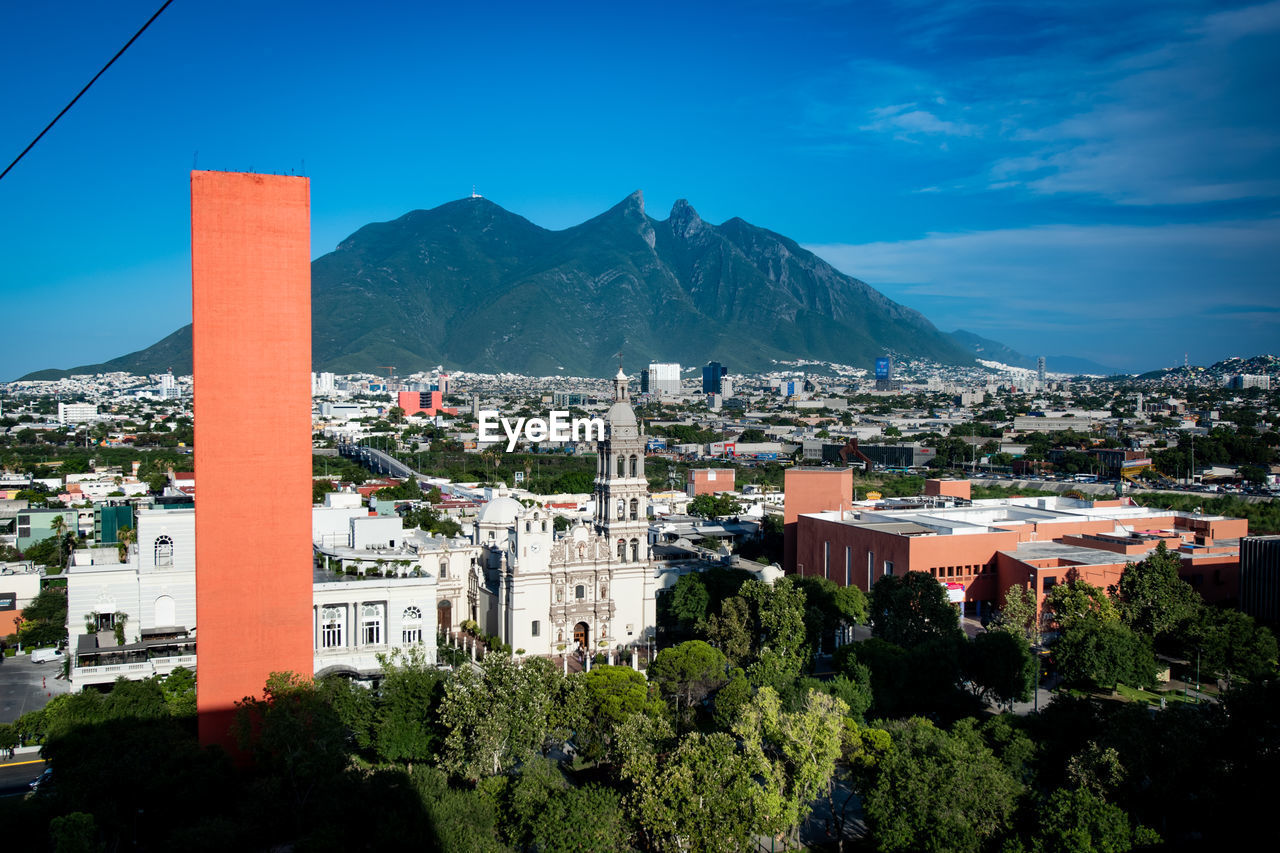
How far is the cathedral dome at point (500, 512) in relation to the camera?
3738cm

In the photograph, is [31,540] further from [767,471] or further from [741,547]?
[767,471]

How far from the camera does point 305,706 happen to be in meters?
19.0

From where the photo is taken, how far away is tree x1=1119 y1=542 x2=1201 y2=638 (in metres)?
32.1

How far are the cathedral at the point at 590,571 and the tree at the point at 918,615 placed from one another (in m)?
8.76

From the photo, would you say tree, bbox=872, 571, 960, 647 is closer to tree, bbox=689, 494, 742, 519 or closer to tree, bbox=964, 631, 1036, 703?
tree, bbox=964, 631, 1036, 703

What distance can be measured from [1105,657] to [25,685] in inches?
1337

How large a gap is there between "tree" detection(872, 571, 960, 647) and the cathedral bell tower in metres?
9.12

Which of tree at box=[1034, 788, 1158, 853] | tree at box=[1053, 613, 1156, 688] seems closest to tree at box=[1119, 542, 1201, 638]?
tree at box=[1053, 613, 1156, 688]

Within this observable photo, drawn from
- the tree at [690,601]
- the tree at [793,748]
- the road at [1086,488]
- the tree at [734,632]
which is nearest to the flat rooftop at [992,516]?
the tree at [690,601]

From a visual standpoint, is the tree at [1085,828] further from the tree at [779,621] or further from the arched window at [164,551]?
the arched window at [164,551]

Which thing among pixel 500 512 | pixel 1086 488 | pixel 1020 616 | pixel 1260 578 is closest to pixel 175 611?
pixel 500 512

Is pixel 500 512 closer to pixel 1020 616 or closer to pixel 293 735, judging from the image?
pixel 293 735

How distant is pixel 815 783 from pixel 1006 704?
1132 centimetres

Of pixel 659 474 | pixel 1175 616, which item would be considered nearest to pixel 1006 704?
pixel 1175 616
